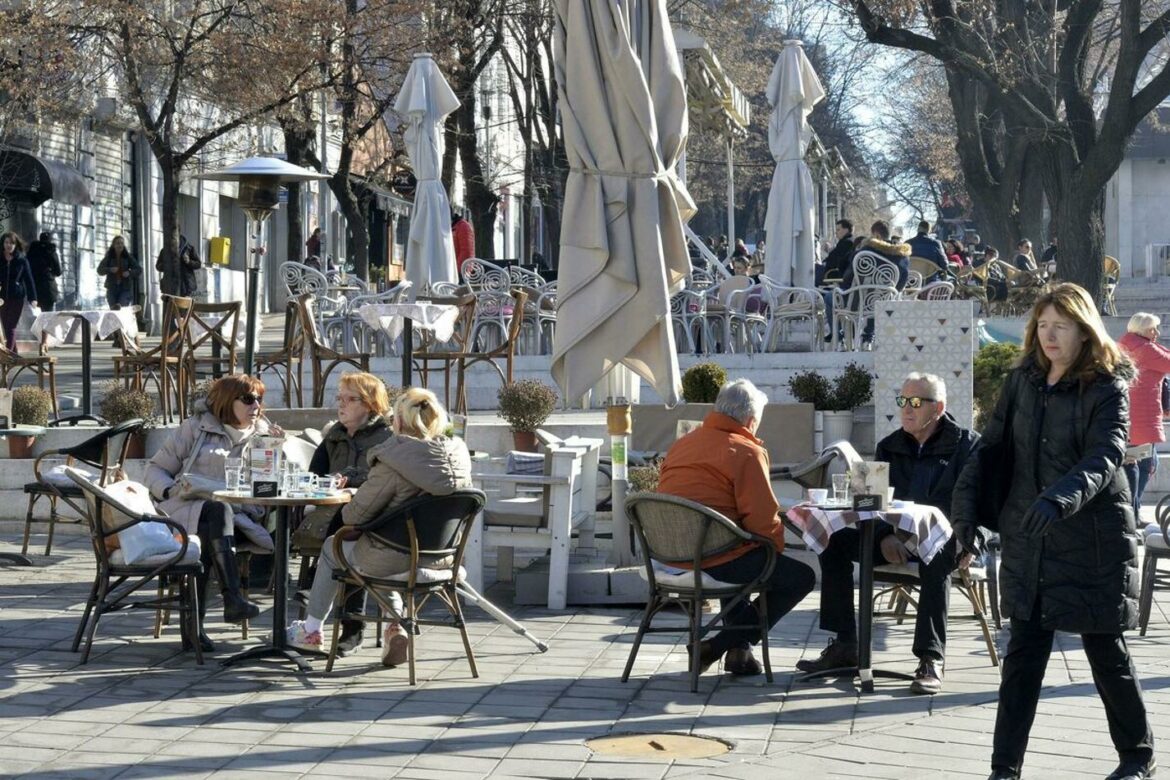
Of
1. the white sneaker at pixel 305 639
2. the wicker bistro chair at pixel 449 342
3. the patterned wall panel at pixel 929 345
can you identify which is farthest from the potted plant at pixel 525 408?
the white sneaker at pixel 305 639

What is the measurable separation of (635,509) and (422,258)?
445 inches

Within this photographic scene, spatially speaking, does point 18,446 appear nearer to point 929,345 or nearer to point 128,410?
Answer: point 128,410

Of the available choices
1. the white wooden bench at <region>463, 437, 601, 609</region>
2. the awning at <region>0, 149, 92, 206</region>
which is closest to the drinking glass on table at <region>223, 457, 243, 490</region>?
the white wooden bench at <region>463, 437, 601, 609</region>

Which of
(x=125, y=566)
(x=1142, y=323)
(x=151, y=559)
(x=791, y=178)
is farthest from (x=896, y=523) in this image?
(x=791, y=178)

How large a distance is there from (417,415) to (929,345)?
5092 millimetres

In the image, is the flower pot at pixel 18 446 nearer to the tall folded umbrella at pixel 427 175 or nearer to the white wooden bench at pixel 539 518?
the white wooden bench at pixel 539 518

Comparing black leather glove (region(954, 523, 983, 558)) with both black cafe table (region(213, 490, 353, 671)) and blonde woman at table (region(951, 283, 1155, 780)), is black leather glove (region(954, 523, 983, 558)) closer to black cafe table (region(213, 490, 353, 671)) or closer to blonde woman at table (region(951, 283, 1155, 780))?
blonde woman at table (region(951, 283, 1155, 780))

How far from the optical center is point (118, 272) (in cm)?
2808

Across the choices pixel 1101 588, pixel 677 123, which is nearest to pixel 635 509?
pixel 1101 588

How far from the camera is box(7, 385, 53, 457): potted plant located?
13461 mm

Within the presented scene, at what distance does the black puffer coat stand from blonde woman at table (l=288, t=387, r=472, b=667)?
113 inches

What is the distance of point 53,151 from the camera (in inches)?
1227

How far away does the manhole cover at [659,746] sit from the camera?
6.73 meters

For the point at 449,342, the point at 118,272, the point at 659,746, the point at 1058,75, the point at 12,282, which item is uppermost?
the point at 1058,75
